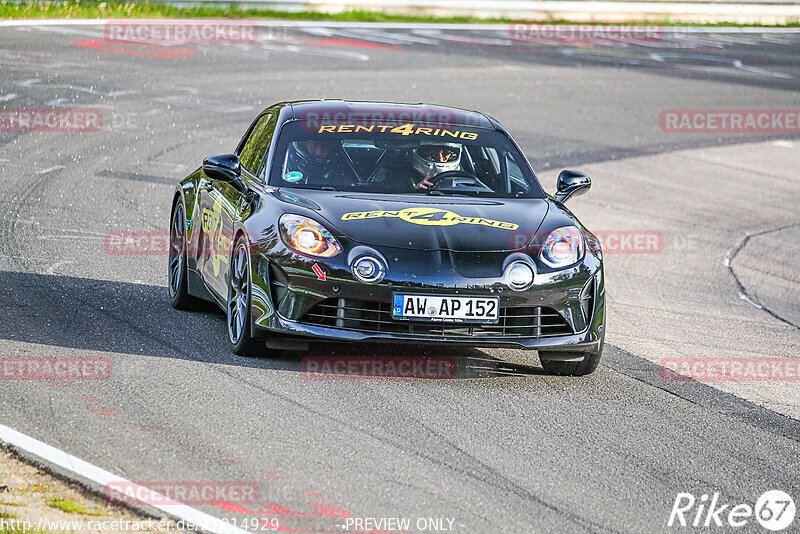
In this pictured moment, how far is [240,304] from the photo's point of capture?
25.0 feet

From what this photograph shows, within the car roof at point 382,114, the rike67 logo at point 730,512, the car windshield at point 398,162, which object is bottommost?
the rike67 logo at point 730,512

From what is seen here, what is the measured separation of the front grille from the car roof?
1880 millimetres

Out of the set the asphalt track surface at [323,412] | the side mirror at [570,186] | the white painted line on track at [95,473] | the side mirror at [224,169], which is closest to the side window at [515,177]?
the side mirror at [570,186]

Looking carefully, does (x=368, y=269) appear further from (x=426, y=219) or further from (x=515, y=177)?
(x=515, y=177)

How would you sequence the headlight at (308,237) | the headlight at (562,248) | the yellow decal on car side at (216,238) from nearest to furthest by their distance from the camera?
the headlight at (308,237)
the headlight at (562,248)
the yellow decal on car side at (216,238)

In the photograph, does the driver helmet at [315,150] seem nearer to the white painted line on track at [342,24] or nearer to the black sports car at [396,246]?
the black sports car at [396,246]

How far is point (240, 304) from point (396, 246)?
102 centimetres

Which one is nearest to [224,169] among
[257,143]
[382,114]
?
[257,143]

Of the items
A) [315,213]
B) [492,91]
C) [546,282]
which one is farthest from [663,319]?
[492,91]

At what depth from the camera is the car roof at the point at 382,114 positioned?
876 cm

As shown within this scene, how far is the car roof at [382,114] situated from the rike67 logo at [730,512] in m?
3.88

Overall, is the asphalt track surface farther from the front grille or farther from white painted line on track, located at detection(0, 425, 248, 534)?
the front grille

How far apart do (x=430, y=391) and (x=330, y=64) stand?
1655cm

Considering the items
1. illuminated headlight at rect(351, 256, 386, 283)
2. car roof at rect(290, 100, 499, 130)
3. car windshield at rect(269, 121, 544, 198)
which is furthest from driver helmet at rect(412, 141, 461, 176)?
illuminated headlight at rect(351, 256, 386, 283)
